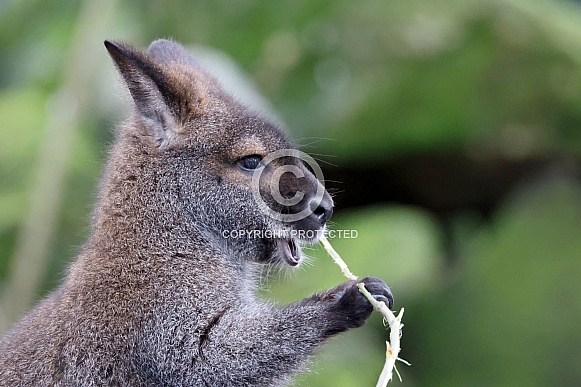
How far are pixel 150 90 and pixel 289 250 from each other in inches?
36.2

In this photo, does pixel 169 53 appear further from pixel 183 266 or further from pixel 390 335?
pixel 390 335

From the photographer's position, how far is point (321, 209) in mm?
4020

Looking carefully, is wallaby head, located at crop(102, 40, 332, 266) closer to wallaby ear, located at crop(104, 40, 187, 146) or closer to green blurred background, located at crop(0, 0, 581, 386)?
wallaby ear, located at crop(104, 40, 187, 146)

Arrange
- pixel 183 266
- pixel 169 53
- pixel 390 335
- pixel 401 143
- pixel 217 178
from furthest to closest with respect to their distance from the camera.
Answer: pixel 401 143
pixel 169 53
pixel 217 178
pixel 183 266
pixel 390 335

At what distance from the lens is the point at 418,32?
29.3ft

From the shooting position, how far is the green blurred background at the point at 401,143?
7.28 m

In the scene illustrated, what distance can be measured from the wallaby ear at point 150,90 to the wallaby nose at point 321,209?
2.33 feet

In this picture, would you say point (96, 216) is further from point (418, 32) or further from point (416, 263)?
point (418, 32)

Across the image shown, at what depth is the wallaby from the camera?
382 centimetres

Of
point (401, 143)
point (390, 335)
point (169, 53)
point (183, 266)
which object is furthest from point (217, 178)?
point (401, 143)

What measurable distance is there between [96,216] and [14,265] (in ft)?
9.31

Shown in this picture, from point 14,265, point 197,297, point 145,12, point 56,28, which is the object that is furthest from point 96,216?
point 56,28

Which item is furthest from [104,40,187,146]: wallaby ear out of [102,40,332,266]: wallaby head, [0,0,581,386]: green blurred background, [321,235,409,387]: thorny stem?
[0,0,581,386]: green blurred background

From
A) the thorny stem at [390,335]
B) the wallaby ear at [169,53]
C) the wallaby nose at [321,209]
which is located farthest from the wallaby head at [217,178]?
the wallaby ear at [169,53]
